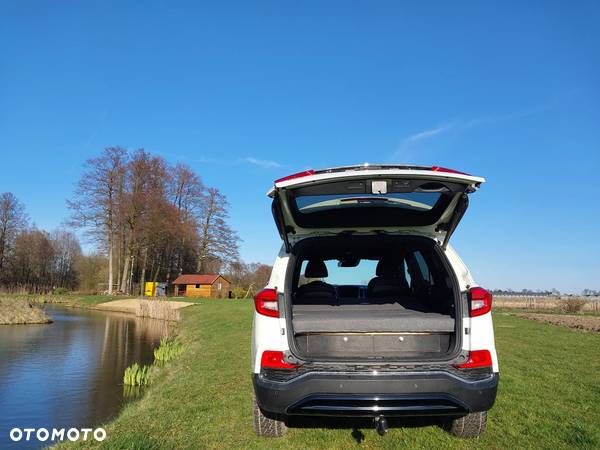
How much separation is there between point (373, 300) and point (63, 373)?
9959 millimetres

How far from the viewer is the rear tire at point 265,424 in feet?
13.0

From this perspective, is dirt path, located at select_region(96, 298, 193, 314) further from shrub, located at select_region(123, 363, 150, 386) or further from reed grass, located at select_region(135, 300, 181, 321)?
shrub, located at select_region(123, 363, 150, 386)

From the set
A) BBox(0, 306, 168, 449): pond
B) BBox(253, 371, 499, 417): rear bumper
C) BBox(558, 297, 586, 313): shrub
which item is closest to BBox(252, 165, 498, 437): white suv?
BBox(253, 371, 499, 417): rear bumper

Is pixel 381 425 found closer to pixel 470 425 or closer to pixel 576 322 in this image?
pixel 470 425

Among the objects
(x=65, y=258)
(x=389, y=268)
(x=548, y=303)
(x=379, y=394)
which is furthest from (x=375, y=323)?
(x=65, y=258)

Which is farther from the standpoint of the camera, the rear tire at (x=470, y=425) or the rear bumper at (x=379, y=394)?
the rear tire at (x=470, y=425)

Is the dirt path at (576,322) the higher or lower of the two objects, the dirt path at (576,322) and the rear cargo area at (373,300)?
the lower

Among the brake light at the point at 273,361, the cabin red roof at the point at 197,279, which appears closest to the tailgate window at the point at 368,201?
the brake light at the point at 273,361

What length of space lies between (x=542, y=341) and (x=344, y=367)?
11842 millimetres

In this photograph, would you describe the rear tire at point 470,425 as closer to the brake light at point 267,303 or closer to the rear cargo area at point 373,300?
the rear cargo area at point 373,300

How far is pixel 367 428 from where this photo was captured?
14.9 feet

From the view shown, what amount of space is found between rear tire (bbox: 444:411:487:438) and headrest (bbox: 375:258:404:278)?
1.84m

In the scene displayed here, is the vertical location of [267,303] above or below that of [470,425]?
above

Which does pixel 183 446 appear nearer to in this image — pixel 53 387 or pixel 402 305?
pixel 402 305
